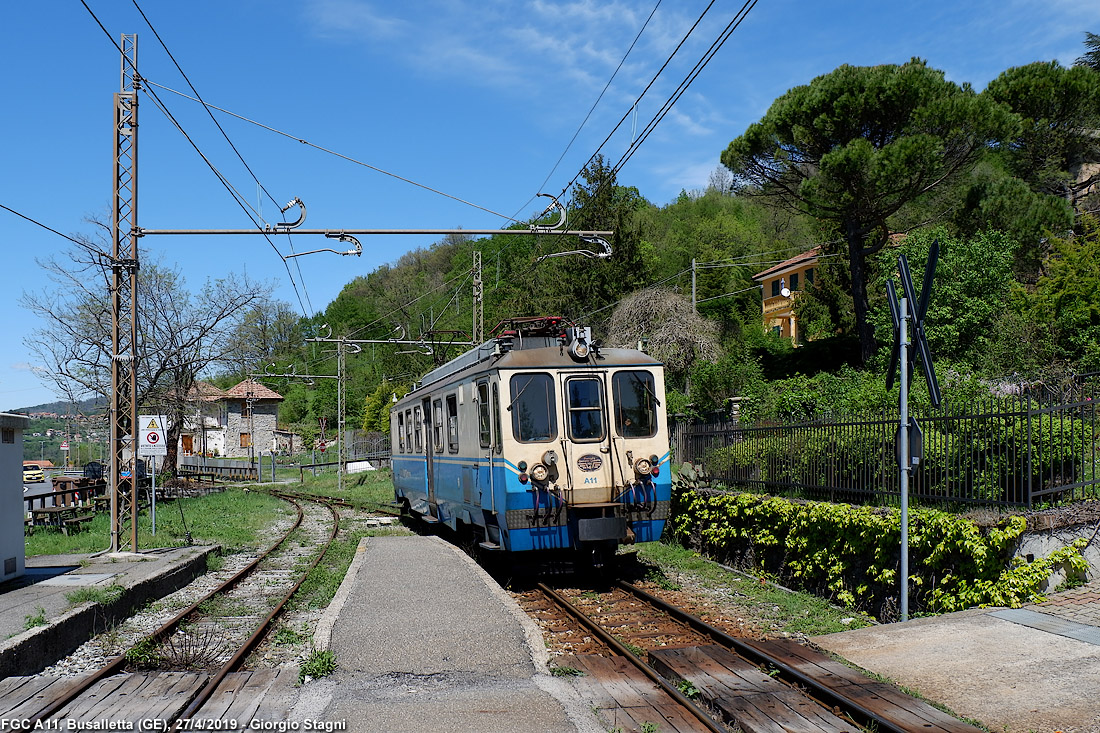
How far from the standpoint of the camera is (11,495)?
11102 mm

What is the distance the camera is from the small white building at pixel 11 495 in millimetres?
10836

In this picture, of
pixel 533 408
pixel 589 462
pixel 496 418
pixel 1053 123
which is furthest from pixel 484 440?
pixel 1053 123

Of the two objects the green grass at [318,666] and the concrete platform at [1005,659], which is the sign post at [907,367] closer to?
the concrete platform at [1005,659]

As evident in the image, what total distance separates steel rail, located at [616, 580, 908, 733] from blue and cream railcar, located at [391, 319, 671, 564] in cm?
117

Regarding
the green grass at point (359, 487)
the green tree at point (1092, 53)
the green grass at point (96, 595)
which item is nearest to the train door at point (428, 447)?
the green grass at point (96, 595)

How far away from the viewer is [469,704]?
20.5 ft

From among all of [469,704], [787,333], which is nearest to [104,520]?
[469,704]

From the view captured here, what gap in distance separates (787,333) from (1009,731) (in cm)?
4506

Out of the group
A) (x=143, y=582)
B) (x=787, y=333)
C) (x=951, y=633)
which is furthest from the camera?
(x=787, y=333)

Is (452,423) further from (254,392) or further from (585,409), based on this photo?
(254,392)

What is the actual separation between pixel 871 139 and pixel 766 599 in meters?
21.4

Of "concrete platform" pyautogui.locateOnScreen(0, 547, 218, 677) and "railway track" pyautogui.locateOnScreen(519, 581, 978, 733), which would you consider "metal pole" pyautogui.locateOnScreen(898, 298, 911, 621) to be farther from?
"concrete platform" pyautogui.locateOnScreen(0, 547, 218, 677)

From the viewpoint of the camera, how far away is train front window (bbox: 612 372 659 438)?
11.5 meters

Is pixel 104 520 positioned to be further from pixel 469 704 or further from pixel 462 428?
pixel 469 704
